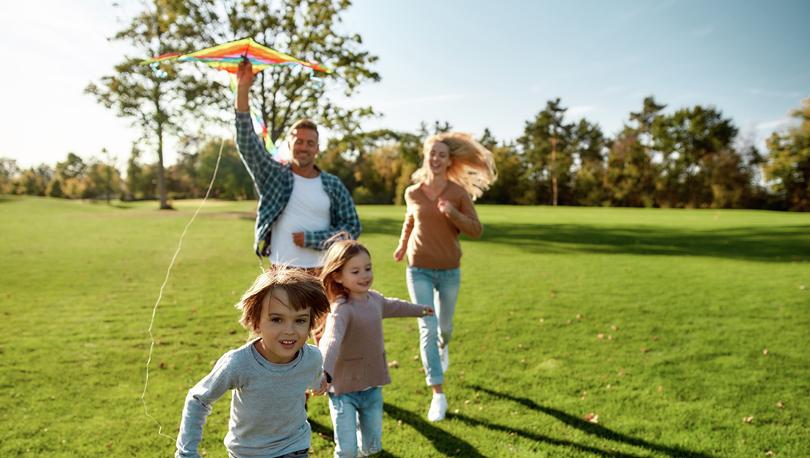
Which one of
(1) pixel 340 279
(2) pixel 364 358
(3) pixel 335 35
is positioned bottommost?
(2) pixel 364 358

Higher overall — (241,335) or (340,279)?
(340,279)

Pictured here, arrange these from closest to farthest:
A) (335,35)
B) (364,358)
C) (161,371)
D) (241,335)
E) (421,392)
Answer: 1. (364,358)
2. (421,392)
3. (161,371)
4. (241,335)
5. (335,35)

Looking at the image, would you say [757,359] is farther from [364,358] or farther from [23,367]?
[23,367]

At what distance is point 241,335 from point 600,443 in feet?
17.0

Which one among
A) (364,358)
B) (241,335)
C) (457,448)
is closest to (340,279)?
(364,358)

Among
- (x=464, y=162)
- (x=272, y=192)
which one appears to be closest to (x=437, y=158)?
(x=464, y=162)

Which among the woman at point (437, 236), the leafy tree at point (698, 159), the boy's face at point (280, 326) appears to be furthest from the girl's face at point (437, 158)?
the leafy tree at point (698, 159)

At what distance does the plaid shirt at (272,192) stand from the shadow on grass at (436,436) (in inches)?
66.3

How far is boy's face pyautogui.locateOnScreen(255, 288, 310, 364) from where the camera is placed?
8.43 feet

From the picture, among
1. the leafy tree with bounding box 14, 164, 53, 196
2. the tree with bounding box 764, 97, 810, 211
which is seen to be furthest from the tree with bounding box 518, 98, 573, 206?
the leafy tree with bounding box 14, 164, 53, 196

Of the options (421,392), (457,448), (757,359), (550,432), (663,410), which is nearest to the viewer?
(457,448)

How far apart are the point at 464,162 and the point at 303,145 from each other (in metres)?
1.87

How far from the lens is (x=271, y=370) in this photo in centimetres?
259

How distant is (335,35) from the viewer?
30.4 metres
